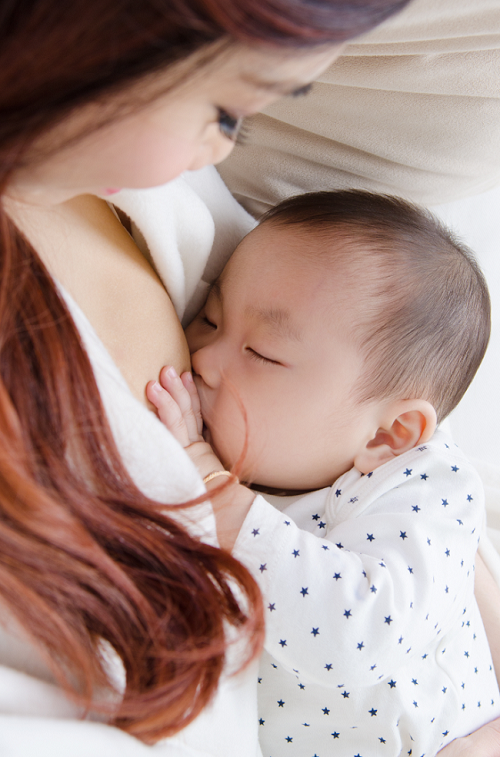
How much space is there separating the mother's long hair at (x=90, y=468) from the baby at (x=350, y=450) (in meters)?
0.23

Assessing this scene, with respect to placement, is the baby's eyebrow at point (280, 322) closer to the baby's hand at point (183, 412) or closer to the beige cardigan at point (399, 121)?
the baby's hand at point (183, 412)

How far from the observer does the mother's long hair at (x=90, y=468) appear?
1.31ft

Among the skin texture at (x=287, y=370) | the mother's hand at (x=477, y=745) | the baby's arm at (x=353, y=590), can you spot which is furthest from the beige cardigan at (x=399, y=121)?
the mother's hand at (x=477, y=745)

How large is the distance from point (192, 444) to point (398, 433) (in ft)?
1.32

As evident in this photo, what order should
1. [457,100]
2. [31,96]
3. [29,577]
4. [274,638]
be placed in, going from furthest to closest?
[457,100] → [274,638] → [29,577] → [31,96]

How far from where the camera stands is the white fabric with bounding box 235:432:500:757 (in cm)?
80

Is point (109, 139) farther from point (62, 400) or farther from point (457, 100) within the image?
point (457, 100)

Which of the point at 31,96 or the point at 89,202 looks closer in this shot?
the point at 31,96

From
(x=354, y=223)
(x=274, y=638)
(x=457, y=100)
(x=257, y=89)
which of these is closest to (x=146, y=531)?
(x=274, y=638)

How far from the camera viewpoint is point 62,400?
1.83 ft

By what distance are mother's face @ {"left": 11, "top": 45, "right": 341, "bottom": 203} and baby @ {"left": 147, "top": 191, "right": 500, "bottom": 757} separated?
14.3 inches

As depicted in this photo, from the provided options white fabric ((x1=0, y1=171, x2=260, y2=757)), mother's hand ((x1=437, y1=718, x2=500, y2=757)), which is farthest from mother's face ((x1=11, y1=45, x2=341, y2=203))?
mother's hand ((x1=437, y1=718, x2=500, y2=757))

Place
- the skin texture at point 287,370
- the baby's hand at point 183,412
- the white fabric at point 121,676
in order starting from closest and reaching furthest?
the white fabric at point 121,676 → the baby's hand at point 183,412 → the skin texture at point 287,370

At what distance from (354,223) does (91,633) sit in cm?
78
